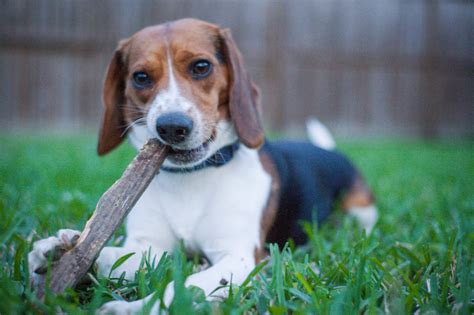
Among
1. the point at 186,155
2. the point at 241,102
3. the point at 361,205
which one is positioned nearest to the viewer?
the point at 186,155

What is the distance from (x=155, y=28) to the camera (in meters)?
2.28

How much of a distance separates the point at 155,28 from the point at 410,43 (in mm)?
9405

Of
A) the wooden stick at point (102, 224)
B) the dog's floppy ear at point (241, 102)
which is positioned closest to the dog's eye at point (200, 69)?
the dog's floppy ear at point (241, 102)

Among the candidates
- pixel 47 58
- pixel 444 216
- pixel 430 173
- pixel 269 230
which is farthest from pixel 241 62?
pixel 47 58

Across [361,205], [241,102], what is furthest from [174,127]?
[361,205]

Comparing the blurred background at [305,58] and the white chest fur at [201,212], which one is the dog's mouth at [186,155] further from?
the blurred background at [305,58]

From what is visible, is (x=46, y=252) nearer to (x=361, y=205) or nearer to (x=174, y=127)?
(x=174, y=127)

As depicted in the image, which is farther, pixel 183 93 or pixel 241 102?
pixel 241 102

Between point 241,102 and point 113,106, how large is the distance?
706 millimetres

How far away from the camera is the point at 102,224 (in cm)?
146

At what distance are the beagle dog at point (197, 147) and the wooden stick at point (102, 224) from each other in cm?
23

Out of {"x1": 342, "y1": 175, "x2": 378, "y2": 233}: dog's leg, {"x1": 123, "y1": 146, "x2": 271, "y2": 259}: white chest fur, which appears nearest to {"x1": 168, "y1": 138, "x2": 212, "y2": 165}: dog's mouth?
{"x1": 123, "y1": 146, "x2": 271, "y2": 259}: white chest fur

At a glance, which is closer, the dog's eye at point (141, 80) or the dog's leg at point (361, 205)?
the dog's eye at point (141, 80)

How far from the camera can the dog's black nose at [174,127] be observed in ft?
5.98
